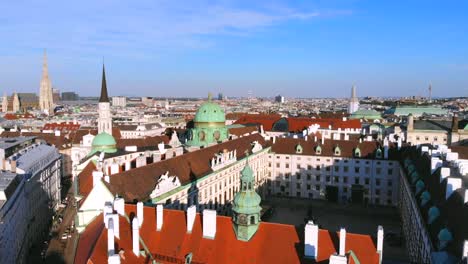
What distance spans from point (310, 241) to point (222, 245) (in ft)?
20.0

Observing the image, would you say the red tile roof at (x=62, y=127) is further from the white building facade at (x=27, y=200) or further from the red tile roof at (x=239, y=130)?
the white building facade at (x=27, y=200)

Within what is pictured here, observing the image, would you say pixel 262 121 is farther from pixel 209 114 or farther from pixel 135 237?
pixel 135 237

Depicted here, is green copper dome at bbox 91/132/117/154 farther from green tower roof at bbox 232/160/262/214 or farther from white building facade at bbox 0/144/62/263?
green tower roof at bbox 232/160/262/214

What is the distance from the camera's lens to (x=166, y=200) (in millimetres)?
43500

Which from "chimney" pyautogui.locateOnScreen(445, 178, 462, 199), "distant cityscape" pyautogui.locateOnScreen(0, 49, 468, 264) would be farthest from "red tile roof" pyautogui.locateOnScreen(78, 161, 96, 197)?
"chimney" pyautogui.locateOnScreen(445, 178, 462, 199)

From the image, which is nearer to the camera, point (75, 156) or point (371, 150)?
point (371, 150)

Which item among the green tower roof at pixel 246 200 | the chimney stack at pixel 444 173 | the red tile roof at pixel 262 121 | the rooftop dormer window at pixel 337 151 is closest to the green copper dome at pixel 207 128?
the rooftop dormer window at pixel 337 151

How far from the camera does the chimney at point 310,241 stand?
25.8 m

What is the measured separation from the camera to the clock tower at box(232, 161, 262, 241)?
28.0 meters

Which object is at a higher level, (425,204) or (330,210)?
(425,204)

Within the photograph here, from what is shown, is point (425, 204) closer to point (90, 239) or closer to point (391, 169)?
point (90, 239)

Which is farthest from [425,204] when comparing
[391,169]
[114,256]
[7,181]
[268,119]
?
[268,119]

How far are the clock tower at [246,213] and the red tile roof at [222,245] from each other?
47cm

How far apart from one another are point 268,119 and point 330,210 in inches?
3154
